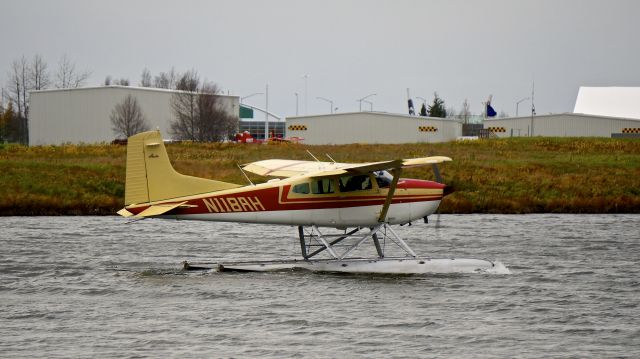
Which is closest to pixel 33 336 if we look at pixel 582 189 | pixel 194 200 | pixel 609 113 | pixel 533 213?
pixel 194 200

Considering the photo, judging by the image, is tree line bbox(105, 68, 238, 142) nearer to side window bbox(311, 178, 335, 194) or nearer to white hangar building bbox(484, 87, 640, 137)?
white hangar building bbox(484, 87, 640, 137)

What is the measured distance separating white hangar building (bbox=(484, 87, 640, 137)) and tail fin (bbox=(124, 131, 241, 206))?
62.4m

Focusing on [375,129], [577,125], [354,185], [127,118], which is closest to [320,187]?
[354,185]

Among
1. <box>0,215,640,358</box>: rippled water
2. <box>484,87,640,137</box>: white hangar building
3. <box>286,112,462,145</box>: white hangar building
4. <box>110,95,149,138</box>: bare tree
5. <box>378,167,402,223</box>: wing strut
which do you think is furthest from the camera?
<box>110,95,149,138</box>: bare tree

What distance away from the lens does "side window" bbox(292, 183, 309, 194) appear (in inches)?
905

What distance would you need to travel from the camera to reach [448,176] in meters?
44.2

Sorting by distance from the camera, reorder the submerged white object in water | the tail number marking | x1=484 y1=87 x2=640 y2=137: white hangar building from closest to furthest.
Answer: the tail number marking < the submerged white object in water < x1=484 y1=87 x2=640 y2=137: white hangar building

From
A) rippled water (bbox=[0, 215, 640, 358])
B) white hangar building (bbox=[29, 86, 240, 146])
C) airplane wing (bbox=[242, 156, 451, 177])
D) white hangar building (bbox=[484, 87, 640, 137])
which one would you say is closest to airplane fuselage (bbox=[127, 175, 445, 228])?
airplane wing (bbox=[242, 156, 451, 177])

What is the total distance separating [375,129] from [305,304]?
67.7 meters

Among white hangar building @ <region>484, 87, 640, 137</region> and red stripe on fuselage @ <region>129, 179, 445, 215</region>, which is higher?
white hangar building @ <region>484, 87, 640, 137</region>

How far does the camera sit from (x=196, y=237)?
32.0 metres

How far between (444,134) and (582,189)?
1838 inches

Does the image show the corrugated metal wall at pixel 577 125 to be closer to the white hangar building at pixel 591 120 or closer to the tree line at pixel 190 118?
the white hangar building at pixel 591 120

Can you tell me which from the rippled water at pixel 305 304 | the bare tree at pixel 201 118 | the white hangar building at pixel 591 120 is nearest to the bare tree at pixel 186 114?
the bare tree at pixel 201 118
